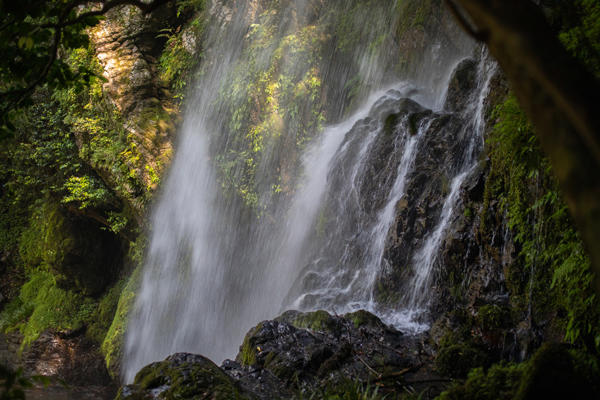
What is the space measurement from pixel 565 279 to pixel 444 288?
2.31 metres

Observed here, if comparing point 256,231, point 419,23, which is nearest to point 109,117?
point 256,231

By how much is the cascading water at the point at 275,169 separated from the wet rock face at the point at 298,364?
2.18m

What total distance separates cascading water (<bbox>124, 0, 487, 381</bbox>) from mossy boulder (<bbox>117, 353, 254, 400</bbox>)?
369cm

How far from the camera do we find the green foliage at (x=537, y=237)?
3.33 metres

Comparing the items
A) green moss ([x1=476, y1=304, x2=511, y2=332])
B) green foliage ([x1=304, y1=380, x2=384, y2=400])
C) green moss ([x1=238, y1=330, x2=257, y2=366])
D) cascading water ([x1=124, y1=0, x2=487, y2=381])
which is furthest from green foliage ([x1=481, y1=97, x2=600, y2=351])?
green moss ([x1=238, y1=330, x2=257, y2=366])

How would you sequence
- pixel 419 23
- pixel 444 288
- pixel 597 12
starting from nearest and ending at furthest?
pixel 597 12, pixel 444 288, pixel 419 23

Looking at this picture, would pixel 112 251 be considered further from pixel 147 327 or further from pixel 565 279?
pixel 565 279

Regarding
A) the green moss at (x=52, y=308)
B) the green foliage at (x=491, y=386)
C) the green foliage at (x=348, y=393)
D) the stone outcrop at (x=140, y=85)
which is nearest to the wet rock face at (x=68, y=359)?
the green moss at (x=52, y=308)

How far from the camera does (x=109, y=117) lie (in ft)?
40.5

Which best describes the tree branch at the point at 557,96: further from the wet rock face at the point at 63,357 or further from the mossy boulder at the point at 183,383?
the wet rock face at the point at 63,357

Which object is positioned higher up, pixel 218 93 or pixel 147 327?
pixel 218 93

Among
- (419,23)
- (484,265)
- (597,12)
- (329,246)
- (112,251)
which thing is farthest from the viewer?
(112,251)

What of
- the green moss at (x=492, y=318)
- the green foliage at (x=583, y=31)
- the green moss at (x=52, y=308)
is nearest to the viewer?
the green foliage at (x=583, y=31)

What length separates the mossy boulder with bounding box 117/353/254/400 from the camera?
3592mm
